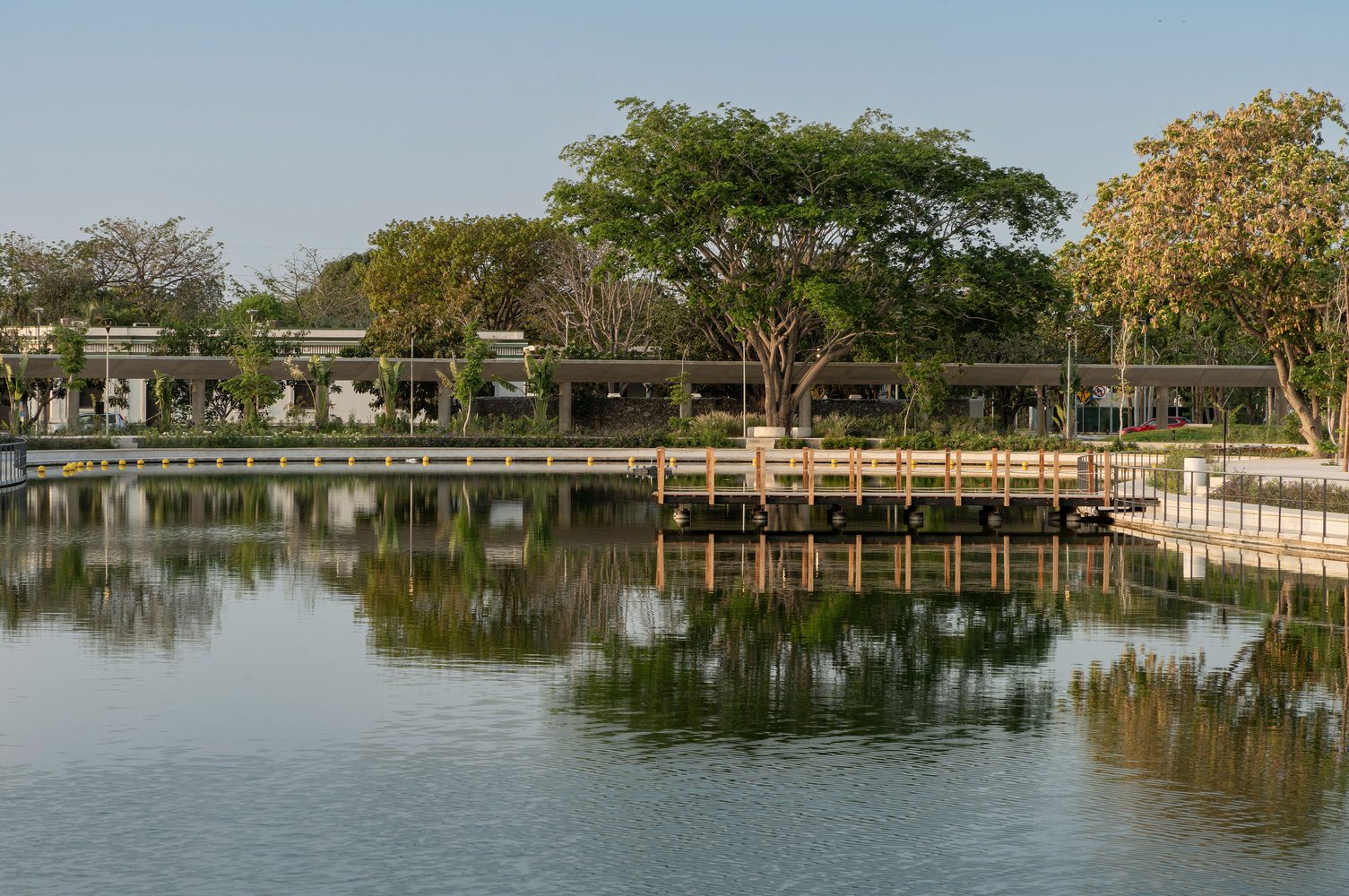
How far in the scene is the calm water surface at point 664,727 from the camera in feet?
33.8

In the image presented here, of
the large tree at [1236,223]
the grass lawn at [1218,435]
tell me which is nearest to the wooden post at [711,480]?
the large tree at [1236,223]

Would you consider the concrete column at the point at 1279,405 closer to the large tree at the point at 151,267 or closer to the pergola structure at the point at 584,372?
→ the pergola structure at the point at 584,372

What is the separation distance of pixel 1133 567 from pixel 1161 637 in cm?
875

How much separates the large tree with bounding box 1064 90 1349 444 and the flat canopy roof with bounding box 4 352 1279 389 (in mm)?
21975

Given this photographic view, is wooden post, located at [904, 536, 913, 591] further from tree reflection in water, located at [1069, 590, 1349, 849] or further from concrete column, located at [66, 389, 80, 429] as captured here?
concrete column, located at [66, 389, 80, 429]

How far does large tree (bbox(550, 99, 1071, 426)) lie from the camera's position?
246 feet

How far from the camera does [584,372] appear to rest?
298ft

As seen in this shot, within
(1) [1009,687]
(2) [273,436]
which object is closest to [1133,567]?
(1) [1009,687]

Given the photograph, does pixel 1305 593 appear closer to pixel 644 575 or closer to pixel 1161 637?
pixel 1161 637

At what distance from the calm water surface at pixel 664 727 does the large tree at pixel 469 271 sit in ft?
273

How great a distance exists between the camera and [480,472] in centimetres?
6066

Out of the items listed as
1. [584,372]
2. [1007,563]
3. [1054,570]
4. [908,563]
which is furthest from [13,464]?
[584,372]

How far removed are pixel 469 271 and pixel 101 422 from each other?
2845cm

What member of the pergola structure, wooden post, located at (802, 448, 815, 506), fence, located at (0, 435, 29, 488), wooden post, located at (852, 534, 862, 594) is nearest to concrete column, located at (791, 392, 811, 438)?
the pergola structure
